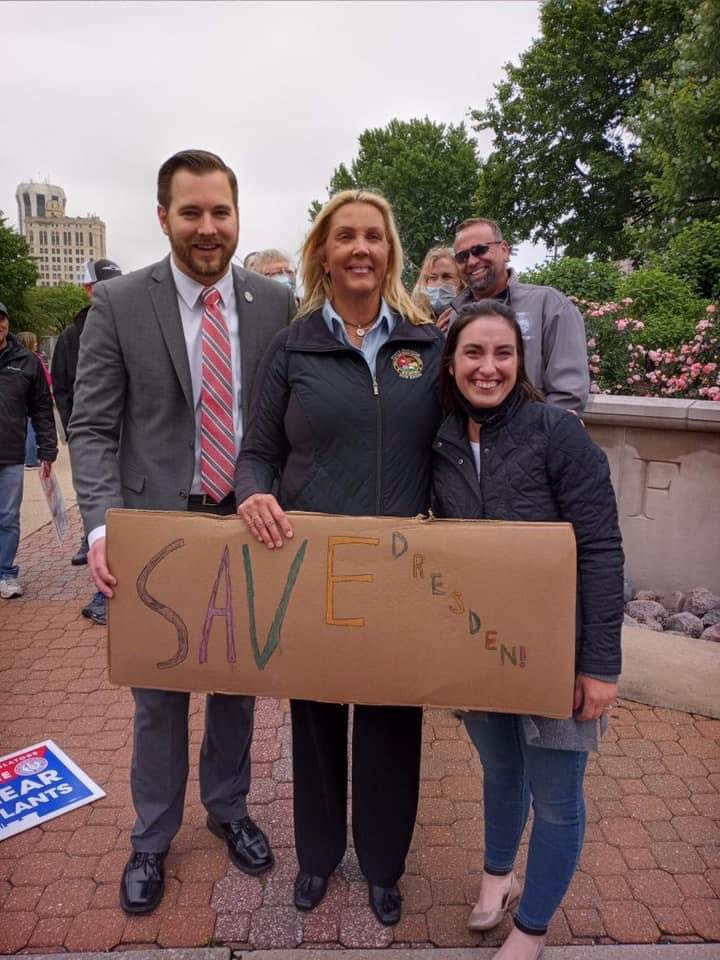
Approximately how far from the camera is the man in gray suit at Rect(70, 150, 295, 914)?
7.29ft

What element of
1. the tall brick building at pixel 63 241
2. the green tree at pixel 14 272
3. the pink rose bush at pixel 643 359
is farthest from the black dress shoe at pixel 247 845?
the tall brick building at pixel 63 241

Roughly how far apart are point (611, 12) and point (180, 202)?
25003mm

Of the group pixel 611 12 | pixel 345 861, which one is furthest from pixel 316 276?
pixel 611 12

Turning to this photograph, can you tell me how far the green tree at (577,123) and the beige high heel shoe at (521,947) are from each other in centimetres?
2231

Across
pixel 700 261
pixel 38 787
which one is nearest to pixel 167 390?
pixel 38 787

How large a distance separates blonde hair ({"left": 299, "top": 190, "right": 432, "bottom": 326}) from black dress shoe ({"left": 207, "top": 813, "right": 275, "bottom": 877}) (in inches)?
72.8

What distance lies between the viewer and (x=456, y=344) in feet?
6.54

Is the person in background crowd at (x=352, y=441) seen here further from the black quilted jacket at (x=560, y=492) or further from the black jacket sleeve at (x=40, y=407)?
the black jacket sleeve at (x=40, y=407)

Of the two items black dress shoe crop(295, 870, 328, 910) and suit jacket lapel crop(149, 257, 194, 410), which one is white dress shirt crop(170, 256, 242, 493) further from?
black dress shoe crop(295, 870, 328, 910)

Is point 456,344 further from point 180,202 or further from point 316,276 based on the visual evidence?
point 180,202

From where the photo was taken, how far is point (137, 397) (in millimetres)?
2307

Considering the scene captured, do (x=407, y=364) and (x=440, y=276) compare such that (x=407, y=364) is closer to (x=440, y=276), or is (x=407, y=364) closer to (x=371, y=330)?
(x=371, y=330)

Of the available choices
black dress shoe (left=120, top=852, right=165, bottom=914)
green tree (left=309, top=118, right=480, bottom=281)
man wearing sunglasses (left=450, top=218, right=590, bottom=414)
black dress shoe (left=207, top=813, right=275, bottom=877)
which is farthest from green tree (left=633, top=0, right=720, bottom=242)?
green tree (left=309, top=118, right=480, bottom=281)

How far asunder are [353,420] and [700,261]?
8407mm
